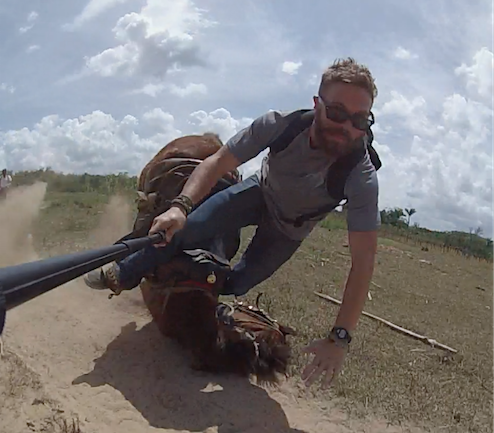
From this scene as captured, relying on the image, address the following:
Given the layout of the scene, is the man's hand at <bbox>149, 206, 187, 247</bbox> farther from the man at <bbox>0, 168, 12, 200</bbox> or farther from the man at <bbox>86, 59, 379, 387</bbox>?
the man at <bbox>0, 168, 12, 200</bbox>

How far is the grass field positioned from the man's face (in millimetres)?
1546

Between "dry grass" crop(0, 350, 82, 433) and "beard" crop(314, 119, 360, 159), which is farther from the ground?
"beard" crop(314, 119, 360, 159)

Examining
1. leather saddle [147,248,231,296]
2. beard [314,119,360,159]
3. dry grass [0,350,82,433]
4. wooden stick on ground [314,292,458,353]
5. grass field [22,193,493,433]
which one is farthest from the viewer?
wooden stick on ground [314,292,458,353]

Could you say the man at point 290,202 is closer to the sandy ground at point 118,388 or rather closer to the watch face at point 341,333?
the watch face at point 341,333

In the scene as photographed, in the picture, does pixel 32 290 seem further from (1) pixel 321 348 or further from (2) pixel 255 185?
(2) pixel 255 185

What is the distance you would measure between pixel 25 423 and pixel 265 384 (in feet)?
4.70

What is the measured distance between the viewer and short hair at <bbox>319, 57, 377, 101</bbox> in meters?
3.05

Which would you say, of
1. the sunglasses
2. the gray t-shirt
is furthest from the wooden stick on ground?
the sunglasses

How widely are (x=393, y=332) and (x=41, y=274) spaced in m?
4.47

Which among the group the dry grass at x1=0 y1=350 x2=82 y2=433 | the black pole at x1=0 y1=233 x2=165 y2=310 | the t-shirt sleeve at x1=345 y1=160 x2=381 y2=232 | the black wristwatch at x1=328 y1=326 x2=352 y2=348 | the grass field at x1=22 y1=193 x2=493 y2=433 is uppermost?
the t-shirt sleeve at x1=345 y1=160 x2=381 y2=232

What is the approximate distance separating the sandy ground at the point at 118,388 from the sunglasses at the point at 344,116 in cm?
166

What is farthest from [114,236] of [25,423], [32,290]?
[32,290]

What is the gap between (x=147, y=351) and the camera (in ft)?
13.0

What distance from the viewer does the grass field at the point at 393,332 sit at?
363cm
